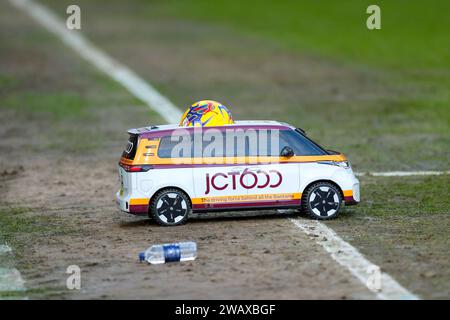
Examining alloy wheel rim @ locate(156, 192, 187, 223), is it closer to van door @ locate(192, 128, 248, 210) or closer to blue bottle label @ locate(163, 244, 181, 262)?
van door @ locate(192, 128, 248, 210)

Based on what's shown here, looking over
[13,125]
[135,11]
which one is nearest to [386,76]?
[13,125]

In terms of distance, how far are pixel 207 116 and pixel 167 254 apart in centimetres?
437

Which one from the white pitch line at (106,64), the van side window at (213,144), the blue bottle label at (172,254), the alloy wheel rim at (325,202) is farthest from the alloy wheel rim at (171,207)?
the white pitch line at (106,64)

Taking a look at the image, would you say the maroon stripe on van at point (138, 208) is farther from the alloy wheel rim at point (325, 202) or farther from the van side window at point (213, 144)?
the alloy wheel rim at point (325, 202)

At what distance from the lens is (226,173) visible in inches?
717

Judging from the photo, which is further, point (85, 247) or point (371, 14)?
point (371, 14)

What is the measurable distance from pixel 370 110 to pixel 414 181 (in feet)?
39.2

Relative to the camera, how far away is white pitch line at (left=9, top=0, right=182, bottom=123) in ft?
120

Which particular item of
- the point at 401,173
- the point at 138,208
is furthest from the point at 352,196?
the point at 401,173

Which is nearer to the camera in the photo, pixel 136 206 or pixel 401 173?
pixel 136 206

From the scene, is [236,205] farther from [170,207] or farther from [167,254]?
[167,254]

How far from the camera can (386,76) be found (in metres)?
41.6

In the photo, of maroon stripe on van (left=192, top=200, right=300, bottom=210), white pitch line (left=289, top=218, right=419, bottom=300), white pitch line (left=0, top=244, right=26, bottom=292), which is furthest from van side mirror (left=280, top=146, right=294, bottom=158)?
white pitch line (left=0, top=244, right=26, bottom=292)
